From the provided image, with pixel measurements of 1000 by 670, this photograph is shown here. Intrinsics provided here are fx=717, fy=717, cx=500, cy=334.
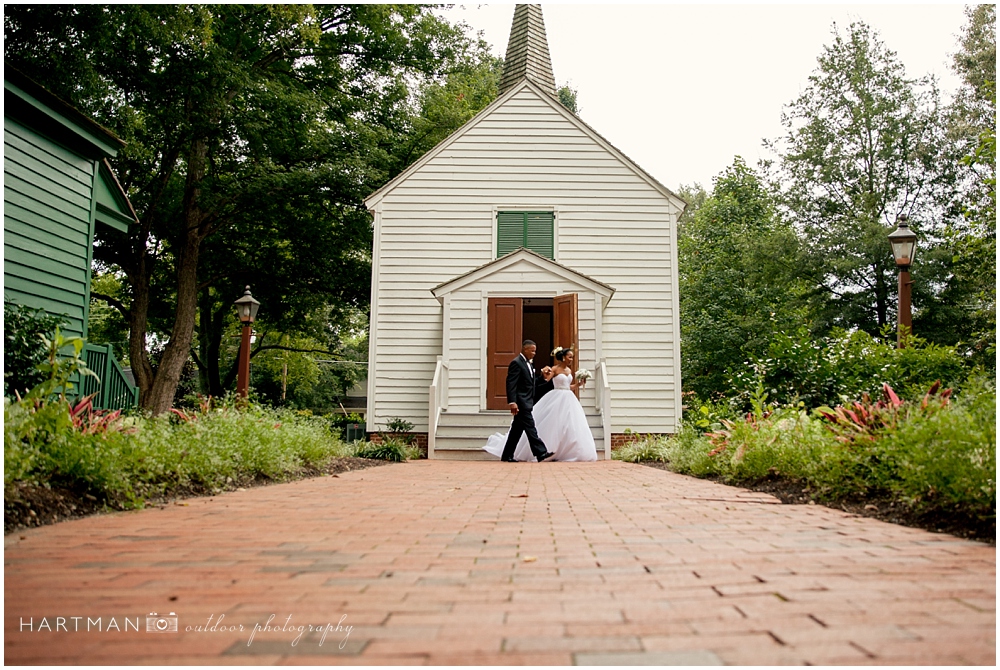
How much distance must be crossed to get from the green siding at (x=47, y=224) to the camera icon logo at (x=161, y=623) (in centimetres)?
784

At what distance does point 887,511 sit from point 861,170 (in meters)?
25.5

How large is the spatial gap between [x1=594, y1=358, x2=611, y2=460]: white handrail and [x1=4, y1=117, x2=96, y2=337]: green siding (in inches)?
334

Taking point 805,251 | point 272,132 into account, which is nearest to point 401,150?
point 272,132

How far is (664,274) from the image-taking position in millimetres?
15289

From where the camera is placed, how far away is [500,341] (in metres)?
14.1

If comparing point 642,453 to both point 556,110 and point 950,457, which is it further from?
point 556,110

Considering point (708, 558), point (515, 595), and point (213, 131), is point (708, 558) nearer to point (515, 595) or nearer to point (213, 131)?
point (515, 595)

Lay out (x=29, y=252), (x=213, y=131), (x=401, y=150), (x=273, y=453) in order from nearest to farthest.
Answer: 1. (x=273, y=453)
2. (x=29, y=252)
3. (x=213, y=131)
4. (x=401, y=150)

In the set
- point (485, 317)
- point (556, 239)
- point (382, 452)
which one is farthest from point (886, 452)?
point (556, 239)

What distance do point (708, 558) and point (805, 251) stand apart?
24.4 m

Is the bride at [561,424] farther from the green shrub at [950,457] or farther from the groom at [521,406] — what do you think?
the green shrub at [950,457]

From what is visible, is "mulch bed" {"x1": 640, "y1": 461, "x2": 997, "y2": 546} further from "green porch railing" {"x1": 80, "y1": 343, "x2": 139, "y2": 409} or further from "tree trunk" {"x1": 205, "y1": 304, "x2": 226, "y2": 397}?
"tree trunk" {"x1": 205, "y1": 304, "x2": 226, "y2": 397}

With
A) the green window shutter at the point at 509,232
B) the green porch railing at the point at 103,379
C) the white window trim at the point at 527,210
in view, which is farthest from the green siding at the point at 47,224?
the green window shutter at the point at 509,232

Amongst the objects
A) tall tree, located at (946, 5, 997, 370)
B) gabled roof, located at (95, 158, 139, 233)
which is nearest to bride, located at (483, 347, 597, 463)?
gabled roof, located at (95, 158, 139, 233)
